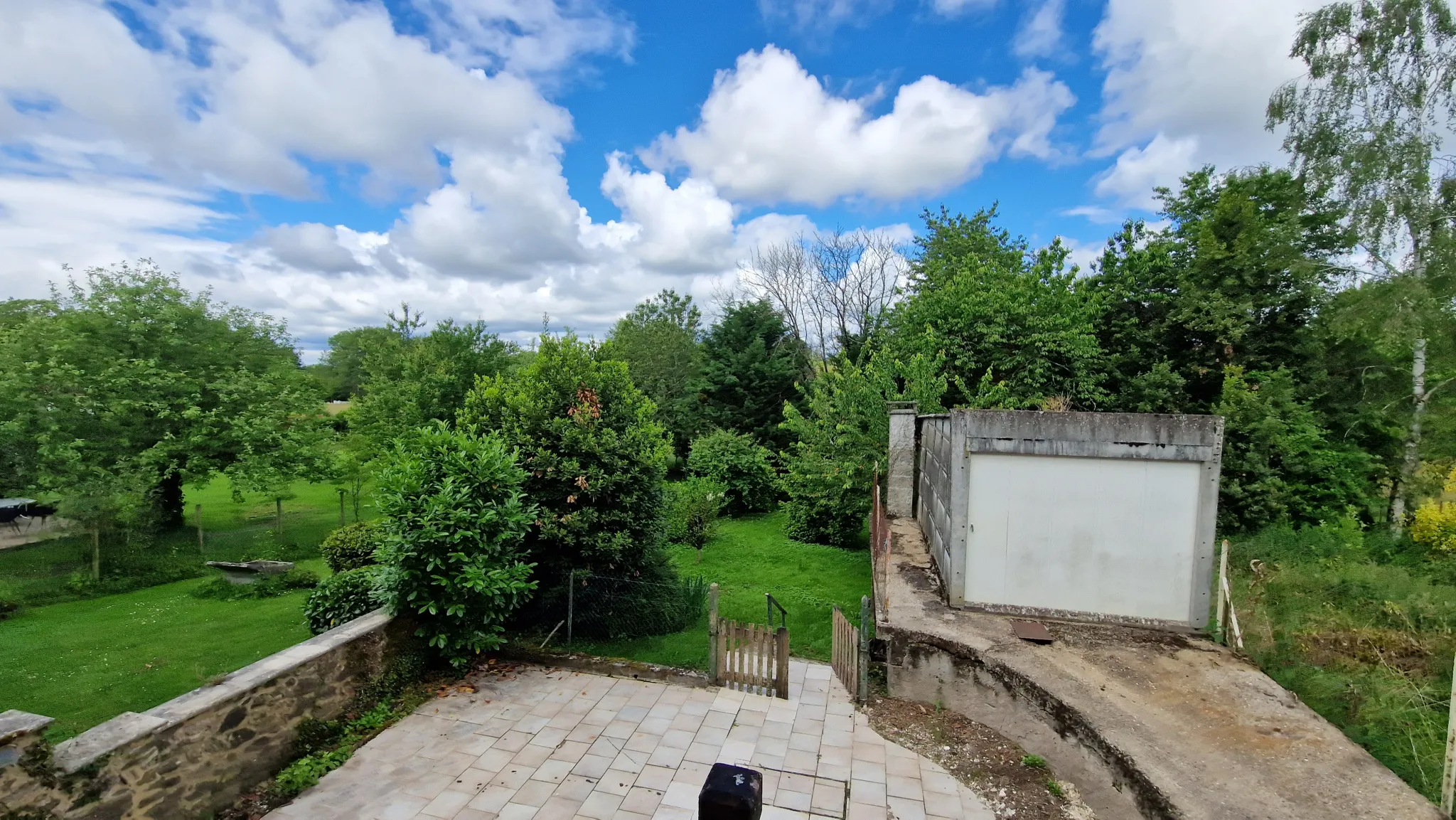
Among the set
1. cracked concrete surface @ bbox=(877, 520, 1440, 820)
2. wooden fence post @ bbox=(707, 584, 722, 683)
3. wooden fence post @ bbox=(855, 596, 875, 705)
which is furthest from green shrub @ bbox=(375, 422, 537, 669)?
cracked concrete surface @ bbox=(877, 520, 1440, 820)

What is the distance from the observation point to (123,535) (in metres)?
13.8

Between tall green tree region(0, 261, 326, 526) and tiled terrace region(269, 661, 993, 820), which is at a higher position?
tall green tree region(0, 261, 326, 526)

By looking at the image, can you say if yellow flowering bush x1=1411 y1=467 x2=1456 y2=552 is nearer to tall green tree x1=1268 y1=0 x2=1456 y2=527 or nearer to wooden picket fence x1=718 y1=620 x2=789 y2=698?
tall green tree x1=1268 y1=0 x2=1456 y2=527

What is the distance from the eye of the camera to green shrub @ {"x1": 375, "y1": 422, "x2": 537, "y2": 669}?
21.5 ft

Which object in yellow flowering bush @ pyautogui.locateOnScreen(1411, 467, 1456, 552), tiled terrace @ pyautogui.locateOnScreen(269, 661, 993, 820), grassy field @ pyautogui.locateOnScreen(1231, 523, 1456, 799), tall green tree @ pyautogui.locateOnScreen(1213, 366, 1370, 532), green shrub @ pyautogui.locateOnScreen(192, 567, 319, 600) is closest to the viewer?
tiled terrace @ pyautogui.locateOnScreen(269, 661, 993, 820)

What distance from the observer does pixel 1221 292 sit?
15.1 meters

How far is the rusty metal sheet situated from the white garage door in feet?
1.03

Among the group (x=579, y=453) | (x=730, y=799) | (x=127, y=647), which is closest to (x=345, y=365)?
(x=127, y=647)

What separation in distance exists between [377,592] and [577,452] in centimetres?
269

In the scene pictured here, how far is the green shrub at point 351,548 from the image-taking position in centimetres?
1103

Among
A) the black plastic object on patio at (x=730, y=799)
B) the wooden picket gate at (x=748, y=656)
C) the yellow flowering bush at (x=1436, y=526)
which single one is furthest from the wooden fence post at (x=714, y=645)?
the yellow flowering bush at (x=1436, y=526)

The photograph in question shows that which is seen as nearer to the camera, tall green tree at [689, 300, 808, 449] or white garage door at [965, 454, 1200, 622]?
white garage door at [965, 454, 1200, 622]

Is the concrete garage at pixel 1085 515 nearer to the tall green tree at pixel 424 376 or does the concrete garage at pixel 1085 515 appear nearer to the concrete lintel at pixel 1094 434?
the concrete lintel at pixel 1094 434

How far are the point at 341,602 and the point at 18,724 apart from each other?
3.89 meters
